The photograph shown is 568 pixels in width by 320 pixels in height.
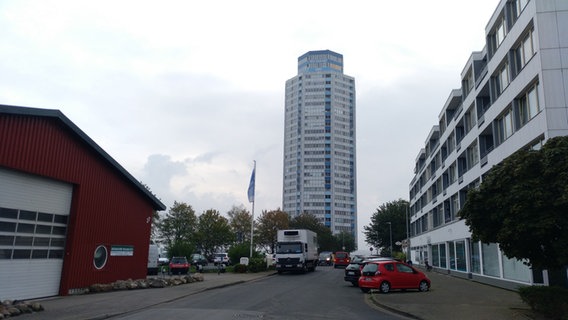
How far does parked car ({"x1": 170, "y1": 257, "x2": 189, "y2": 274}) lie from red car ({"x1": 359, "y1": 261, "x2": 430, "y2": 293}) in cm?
1919

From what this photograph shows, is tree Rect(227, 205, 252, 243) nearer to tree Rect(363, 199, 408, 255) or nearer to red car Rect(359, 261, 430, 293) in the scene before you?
tree Rect(363, 199, 408, 255)

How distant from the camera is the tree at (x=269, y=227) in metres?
80.3

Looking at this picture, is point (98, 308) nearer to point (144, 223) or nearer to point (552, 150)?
point (144, 223)

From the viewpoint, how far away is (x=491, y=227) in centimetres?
1421

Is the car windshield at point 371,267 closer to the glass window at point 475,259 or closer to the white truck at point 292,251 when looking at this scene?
the glass window at point 475,259

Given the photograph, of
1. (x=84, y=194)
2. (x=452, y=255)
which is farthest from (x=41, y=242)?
(x=452, y=255)

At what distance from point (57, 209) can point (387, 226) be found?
73581 millimetres

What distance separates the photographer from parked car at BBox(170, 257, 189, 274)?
3625 centimetres

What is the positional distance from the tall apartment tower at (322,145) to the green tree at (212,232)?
8605cm

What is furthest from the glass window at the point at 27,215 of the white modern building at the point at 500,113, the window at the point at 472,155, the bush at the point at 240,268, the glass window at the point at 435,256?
the glass window at the point at 435,256

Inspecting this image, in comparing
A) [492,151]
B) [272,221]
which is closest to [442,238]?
[492,151]

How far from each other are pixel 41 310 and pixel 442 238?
3642 centimetres

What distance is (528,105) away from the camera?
2180 centimetres

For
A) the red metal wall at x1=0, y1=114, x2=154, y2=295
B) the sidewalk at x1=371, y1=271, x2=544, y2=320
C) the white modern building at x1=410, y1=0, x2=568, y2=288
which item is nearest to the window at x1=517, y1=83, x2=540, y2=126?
the white modern building at x1=410, y1=0, x2=568, y2=288
